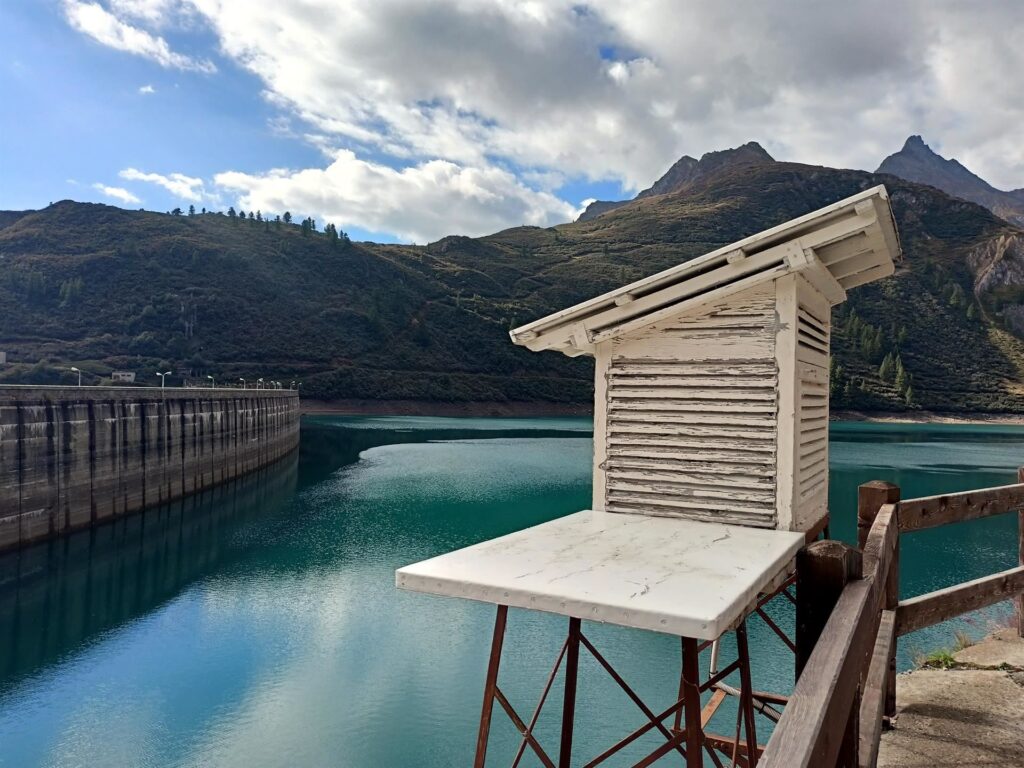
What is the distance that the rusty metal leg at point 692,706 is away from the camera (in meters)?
4.05

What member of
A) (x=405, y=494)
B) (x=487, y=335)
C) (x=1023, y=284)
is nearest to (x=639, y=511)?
(x=405, y=494)

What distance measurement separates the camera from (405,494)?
33.7 meters

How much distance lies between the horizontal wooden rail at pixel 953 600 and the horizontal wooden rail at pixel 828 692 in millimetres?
2434

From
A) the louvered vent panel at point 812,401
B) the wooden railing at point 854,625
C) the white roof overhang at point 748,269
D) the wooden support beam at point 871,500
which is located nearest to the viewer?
the wooden railing at point 854,625

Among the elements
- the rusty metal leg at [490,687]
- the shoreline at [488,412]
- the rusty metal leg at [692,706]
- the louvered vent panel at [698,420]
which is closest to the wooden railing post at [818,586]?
the rusty metal leg at [692,706]

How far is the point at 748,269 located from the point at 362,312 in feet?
347

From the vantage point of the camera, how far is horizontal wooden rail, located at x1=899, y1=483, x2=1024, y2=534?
492cm

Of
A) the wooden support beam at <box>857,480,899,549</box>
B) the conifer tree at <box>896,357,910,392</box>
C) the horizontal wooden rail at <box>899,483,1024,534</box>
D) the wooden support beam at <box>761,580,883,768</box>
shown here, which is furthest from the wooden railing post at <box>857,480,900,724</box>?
the conifer tree at <box>896,357,910,392</box>

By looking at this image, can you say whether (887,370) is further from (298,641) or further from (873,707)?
(873,707)

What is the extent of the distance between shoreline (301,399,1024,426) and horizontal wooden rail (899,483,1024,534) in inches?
3414

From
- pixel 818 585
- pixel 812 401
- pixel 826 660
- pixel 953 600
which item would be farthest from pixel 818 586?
pixel 812 401

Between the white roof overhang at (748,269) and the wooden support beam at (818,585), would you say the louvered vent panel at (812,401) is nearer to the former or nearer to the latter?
the white roof overhang at (748,269)

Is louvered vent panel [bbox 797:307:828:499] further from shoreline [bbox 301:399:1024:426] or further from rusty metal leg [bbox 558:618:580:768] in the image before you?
shoreline [bbox 301:399:1024:426]

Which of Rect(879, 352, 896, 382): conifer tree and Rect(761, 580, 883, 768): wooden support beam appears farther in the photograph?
Rect(879, 352, 896, 382): conifer tree
